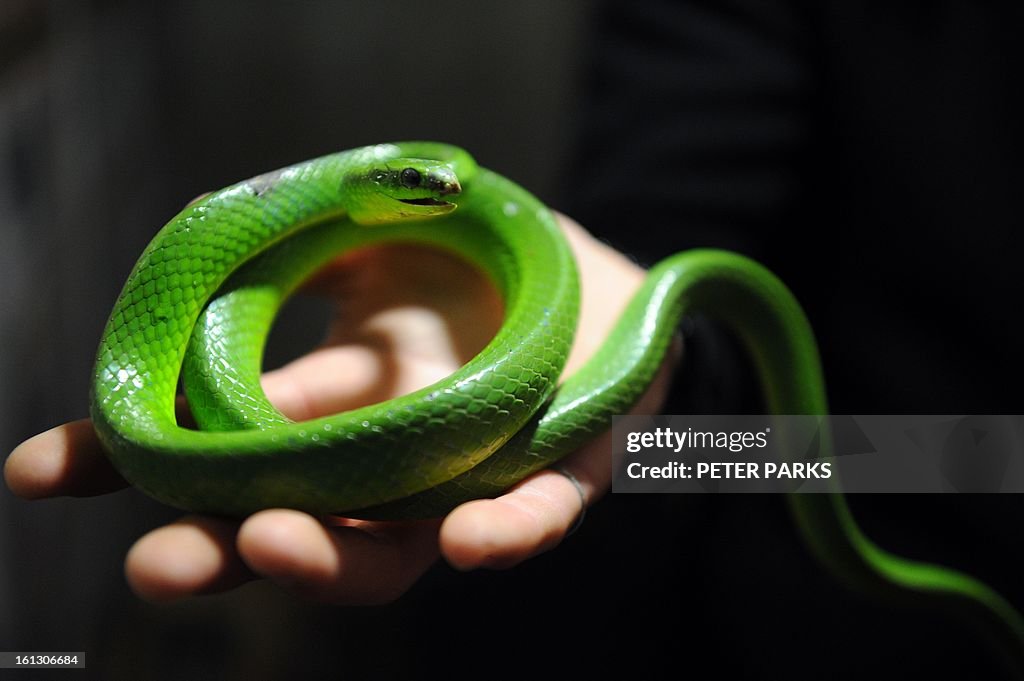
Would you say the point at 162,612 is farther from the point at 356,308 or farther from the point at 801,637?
the point at 801,637

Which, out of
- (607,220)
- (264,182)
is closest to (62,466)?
(264,182)

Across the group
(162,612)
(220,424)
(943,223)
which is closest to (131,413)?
(220,424)

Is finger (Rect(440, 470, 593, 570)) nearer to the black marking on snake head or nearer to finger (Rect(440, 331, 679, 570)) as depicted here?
finger (Rect(440, 331, 679, 570))

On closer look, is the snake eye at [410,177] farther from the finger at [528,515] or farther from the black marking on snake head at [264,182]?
the finger at [528,515]

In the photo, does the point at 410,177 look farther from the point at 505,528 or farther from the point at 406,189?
the point at 505,528

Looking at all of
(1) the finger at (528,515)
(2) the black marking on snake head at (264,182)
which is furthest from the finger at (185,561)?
(2) the black marking on snake head at (264,182)

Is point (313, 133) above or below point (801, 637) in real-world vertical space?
above

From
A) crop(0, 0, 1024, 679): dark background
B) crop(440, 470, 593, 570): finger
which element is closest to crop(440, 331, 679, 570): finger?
crop(440, 470, 593, 570): finger
